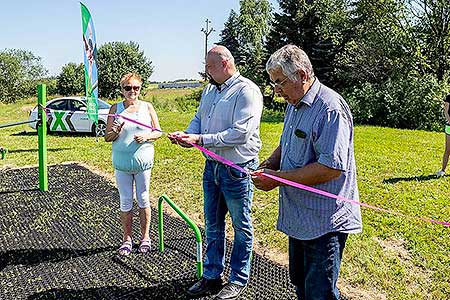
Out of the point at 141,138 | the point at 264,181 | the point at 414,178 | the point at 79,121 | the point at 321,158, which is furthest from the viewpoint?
the point at 79,121

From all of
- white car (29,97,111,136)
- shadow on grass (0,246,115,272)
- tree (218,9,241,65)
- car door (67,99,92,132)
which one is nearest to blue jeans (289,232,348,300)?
shadow on grass (0,246,115,272)

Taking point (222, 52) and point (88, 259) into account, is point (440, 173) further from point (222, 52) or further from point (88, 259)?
point (88, 259)

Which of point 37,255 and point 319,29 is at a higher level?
point 319,29

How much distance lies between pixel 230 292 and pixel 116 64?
4142cm

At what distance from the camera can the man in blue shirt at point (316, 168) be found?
7.04 feet

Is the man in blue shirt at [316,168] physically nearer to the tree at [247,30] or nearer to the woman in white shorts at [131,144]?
the woman in white shorts at [131,144]

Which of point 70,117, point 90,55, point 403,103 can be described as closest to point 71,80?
point 70,117

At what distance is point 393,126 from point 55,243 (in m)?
16.0

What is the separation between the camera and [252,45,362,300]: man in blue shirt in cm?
215

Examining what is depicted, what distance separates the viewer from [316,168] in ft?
7.08

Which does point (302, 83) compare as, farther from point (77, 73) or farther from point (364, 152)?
point (77, 73)

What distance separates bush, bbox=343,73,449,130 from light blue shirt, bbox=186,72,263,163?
15.6 m

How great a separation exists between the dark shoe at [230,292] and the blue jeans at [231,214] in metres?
0.03

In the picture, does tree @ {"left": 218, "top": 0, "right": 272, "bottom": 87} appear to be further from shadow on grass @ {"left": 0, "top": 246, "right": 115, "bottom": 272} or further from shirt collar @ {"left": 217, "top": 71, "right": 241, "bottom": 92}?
shirt collar @ {"left": 217, "top": 71, "right": 241, "bottom": 92}
